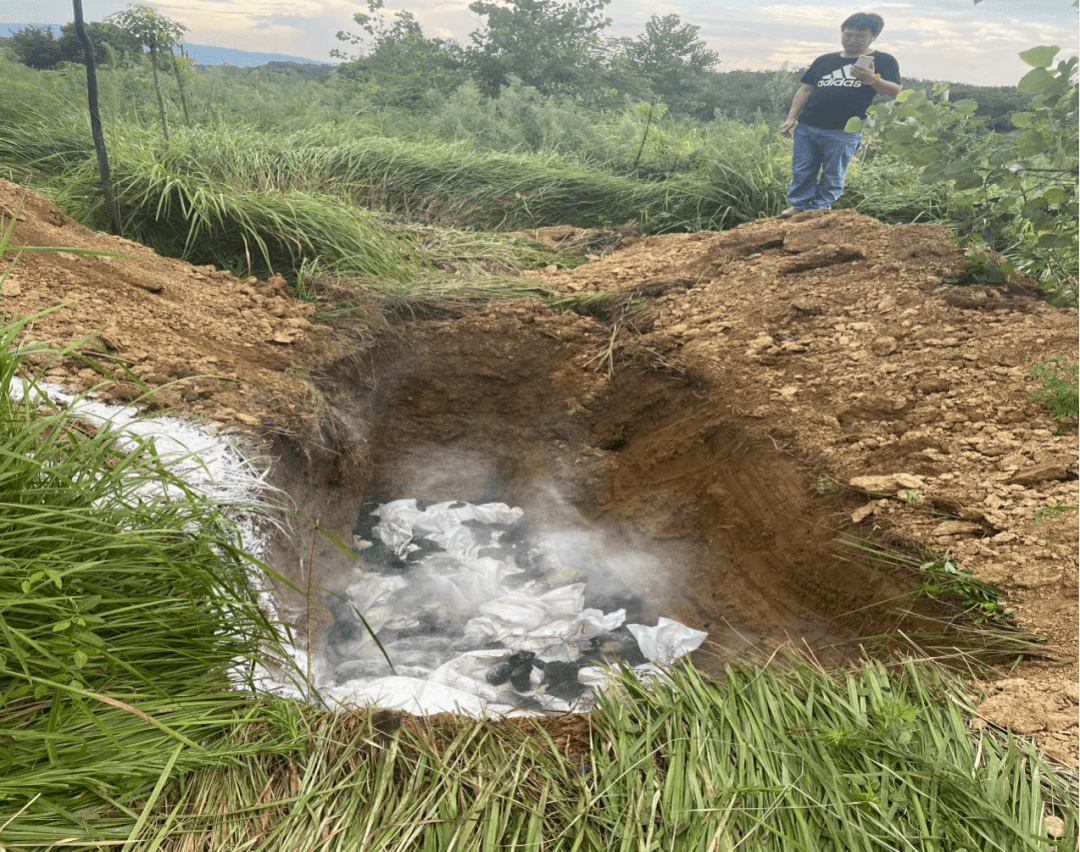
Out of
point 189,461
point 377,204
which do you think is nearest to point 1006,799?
point 189,461

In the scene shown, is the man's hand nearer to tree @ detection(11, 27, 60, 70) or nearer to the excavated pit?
the excavated pit

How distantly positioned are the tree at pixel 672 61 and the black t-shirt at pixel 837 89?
207cm

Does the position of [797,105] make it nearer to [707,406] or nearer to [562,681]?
[707,406]

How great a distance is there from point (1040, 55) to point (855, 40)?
1.74 meters

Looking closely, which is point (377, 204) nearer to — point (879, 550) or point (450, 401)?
point (450, 401)

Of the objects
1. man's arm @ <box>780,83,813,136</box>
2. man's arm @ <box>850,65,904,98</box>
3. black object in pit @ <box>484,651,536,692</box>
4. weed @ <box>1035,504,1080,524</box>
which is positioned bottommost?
black object in pit @ <box>484,651,536,692</box>

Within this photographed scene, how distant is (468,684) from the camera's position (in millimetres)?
2252

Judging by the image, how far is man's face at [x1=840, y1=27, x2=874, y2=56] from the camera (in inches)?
135

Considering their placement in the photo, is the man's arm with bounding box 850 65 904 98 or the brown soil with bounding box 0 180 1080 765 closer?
the brown soil with bounding box 0 180 1080 765

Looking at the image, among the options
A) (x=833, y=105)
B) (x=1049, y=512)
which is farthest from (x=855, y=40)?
(x=1049, y=512)

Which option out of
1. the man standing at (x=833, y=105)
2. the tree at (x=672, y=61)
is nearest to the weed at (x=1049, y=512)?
the man standing at (x=833, y=105)

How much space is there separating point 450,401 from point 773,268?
1602 mm

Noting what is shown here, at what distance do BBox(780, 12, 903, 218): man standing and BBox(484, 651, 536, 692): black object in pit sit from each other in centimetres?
275

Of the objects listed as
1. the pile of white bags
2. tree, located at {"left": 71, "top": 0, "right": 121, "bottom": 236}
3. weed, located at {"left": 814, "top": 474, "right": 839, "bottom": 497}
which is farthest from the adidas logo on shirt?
tree, located at {"left": 71, "top": 0, "right": 121, "bottom": 236}
